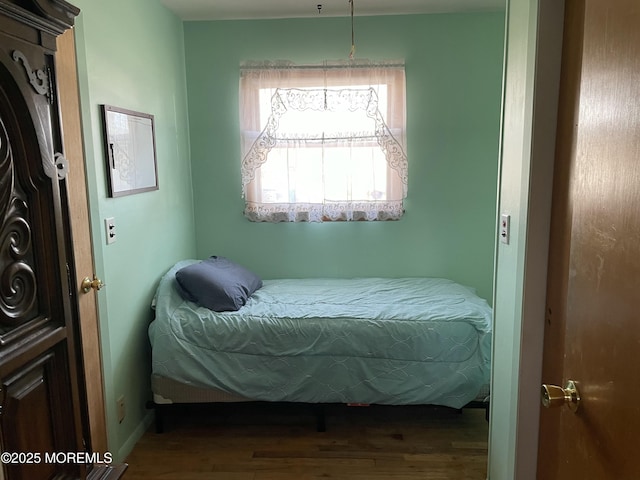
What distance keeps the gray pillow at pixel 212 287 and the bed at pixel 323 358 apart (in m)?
0.10

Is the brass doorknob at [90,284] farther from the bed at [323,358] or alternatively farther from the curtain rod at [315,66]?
the curtain rod at [315,66]

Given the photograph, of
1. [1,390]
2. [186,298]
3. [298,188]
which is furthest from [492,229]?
[1,390]

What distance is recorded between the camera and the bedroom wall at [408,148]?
3.24 metres

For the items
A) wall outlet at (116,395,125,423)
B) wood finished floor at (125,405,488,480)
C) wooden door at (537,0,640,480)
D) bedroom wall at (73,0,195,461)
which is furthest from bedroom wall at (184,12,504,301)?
wooden door at (537,0,640,480)

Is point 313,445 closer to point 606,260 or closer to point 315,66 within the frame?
point 606,260

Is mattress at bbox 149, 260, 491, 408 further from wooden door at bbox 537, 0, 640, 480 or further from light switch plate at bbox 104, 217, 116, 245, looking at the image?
wooden door at bbox 537, 0, 640, 480

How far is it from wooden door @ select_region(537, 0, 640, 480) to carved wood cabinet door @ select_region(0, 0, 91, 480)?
1.15m

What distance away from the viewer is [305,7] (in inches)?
121

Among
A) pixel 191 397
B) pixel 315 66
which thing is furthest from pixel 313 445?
pixel 315 66

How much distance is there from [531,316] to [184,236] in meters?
2.43

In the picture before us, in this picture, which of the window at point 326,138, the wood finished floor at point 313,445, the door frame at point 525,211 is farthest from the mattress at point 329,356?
the window at point 326,138

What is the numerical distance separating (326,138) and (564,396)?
2.54m

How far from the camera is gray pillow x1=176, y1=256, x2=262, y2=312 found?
2652 millimetres

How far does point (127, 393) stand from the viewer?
8.11ft
